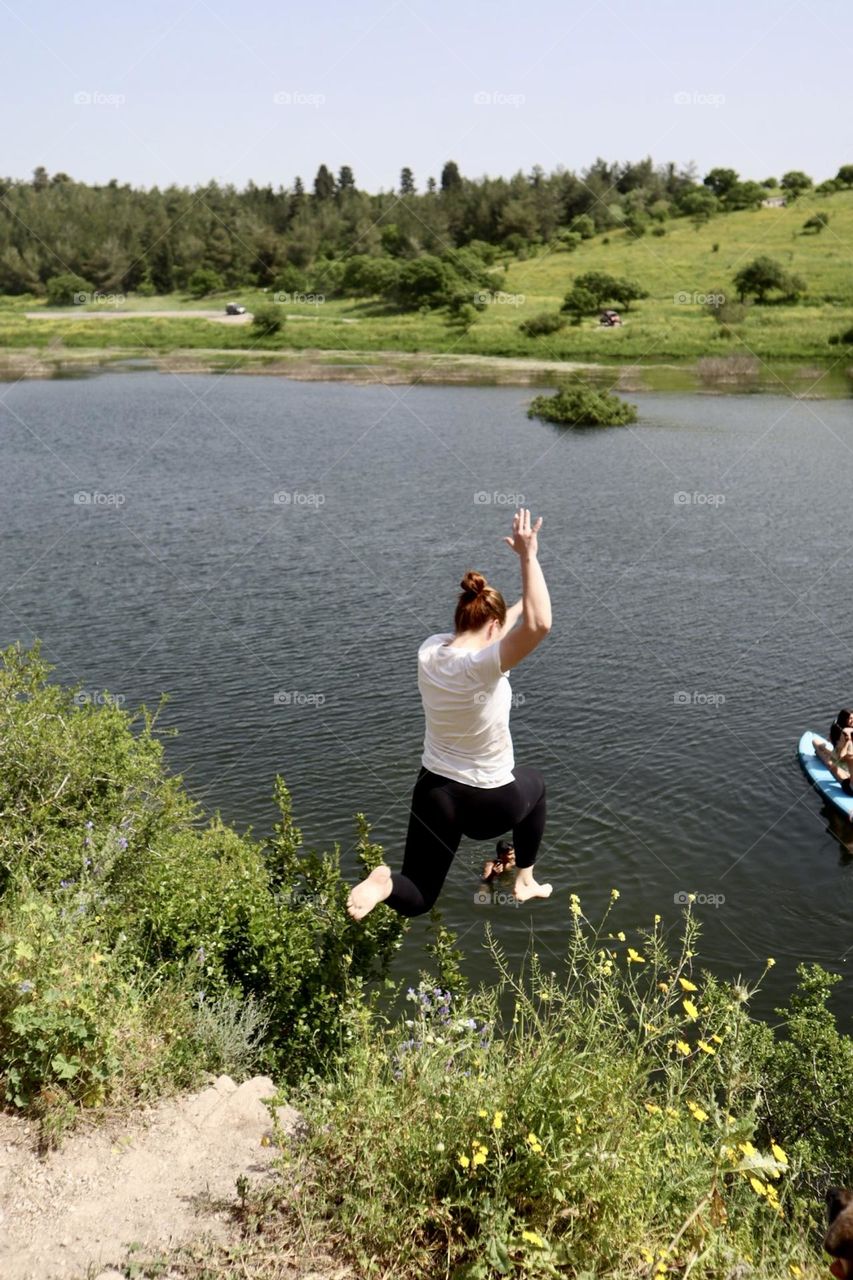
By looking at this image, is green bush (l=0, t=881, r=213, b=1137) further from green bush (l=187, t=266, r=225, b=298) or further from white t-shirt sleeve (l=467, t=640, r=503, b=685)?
green bush (l=187, t=266, r=225, b=298)

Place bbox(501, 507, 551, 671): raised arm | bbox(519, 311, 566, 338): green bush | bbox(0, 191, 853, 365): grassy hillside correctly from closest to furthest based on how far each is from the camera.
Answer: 1. bbox(501, 507, 551, 671): raised arm
2. bbox(0, 191, 853, 365): grassy hillside
3. bbox(519, 311, 566, 338): green bush

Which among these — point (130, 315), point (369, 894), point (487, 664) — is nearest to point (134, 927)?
point (369, 894)

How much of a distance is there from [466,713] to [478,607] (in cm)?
55

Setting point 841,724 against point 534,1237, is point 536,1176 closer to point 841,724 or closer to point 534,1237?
point 534,1237

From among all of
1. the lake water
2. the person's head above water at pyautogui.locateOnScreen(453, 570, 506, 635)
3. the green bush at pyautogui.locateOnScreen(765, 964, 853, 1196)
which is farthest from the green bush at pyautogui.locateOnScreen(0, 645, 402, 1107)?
the lake water

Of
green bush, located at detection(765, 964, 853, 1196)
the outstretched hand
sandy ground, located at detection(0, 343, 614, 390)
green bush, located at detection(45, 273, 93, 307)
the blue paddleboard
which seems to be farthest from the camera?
green bush, located at detection(45, 273, 93, 307)

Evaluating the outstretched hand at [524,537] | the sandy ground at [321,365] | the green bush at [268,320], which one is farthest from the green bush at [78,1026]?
the green bush at [268,320]

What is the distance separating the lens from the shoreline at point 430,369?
Answer: 62.2 metres

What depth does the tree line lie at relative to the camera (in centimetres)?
9931

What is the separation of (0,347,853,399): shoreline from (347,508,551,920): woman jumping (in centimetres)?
5551

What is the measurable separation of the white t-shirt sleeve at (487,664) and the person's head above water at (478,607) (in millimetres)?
197

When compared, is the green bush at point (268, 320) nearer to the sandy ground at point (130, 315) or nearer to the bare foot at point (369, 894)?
the sandy ground at point (130, 315)

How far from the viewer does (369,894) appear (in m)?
5.95

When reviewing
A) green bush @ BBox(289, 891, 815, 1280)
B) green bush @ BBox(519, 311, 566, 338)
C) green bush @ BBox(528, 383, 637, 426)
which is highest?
green bush @ BBox(289, 891, 815, 1280)
